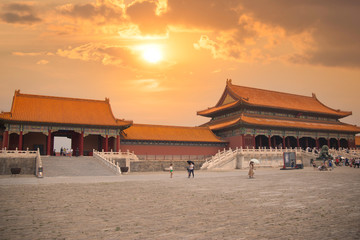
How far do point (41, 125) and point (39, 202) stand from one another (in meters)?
25.5

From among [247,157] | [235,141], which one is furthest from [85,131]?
[235,141]

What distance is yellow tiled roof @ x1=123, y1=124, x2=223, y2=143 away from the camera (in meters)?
39.5

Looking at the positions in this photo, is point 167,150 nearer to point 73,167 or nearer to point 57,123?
point 57,123

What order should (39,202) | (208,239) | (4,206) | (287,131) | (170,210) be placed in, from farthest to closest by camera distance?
(287,131) → (39,202) → (4,206) → (170,210) → (208,239)

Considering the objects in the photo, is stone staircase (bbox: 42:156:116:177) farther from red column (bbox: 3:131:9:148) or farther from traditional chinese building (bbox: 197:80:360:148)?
traditional chinese building (bbox: 197:80:360:148)

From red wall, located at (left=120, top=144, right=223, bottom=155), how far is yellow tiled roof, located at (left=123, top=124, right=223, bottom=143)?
1.11 meters

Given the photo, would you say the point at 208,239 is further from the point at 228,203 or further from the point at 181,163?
the point at 181,163

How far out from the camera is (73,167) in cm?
2767

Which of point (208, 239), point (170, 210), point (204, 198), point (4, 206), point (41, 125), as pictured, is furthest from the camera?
point (41, 125)

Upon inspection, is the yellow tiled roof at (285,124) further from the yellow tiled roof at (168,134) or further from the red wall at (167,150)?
the red wall at (167,150)

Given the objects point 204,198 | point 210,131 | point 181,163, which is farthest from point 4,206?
point 210,131

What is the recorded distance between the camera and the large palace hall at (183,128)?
34594mm

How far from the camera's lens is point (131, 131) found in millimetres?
40031

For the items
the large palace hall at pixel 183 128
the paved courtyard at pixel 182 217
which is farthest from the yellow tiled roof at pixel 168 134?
the paved courtyard at pixel 182 217
